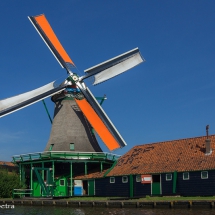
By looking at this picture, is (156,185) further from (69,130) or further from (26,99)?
(26,99)

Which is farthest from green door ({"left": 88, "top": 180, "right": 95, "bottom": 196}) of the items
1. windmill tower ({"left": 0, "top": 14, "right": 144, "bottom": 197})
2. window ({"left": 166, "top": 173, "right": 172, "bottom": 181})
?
window ({"left": 166, "top": 173, "right": 172, "bottom": 181})

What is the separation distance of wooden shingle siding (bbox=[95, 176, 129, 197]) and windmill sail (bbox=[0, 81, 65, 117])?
28.7 ft

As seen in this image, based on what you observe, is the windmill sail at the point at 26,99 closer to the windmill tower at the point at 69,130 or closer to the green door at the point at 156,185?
the windmill tower at the point at 69,130

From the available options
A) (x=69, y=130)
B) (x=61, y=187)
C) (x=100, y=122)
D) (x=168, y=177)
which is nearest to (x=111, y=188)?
(x=168, y=177)

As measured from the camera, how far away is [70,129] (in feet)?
127

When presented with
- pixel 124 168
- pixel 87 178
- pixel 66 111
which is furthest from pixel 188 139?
pixel 66 111

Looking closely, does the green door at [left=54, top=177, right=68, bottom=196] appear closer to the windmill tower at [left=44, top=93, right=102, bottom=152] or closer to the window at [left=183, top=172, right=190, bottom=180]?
the windmill tower at [left=44, top=93, right=102, bottom=152]

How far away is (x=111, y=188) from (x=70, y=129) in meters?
7.51

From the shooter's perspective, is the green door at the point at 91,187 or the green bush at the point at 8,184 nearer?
the green door at the point at 91,187

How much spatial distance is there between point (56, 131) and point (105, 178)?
23.9 ft

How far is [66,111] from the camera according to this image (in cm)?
3919

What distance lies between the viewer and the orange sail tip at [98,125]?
36281 mm

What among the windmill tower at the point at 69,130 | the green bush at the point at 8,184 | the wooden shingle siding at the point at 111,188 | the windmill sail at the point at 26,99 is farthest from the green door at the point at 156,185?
the green bush at the point at 8,184

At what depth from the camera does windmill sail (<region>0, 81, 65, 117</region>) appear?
3562 cm
